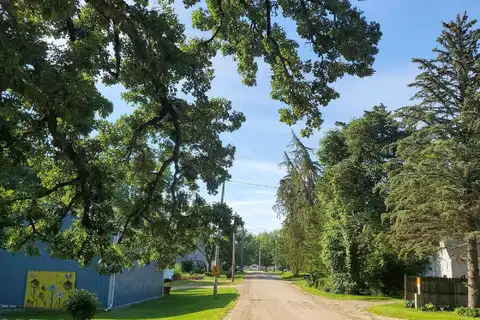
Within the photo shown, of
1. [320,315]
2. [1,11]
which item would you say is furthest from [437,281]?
[1,11]

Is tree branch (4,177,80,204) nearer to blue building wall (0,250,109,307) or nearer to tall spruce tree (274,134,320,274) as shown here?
blue building wall (0,250,109,307)

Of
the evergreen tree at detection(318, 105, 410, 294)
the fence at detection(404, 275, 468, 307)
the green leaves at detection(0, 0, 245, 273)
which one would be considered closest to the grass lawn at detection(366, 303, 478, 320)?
the fence at detection(404, 275, 468, 307)

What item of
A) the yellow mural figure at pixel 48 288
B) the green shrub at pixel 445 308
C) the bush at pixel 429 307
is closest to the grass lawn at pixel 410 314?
the bush at pixel 429 307

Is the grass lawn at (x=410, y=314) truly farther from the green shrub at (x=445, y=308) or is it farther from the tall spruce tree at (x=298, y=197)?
the tall spruce tree at (x=298, y=197)

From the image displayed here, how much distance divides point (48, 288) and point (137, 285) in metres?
5.74

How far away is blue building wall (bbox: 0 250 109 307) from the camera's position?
2473 cm

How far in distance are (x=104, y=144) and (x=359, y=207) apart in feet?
79.1

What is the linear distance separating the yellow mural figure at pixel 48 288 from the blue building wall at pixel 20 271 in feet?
0.91

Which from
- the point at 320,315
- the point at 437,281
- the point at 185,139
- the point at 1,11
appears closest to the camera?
the point at 1,11

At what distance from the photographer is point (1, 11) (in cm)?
572

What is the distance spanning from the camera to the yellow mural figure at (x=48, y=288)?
80.5 ft

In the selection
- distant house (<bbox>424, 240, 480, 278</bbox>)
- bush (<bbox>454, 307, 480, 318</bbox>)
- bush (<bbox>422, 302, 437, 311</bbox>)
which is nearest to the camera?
bush (<bbox>454, 307, 480, 318</bbox>)

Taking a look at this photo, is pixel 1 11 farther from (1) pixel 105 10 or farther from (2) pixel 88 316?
(2) pixel 88 316

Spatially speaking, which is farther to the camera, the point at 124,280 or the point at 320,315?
the point at 124,280
